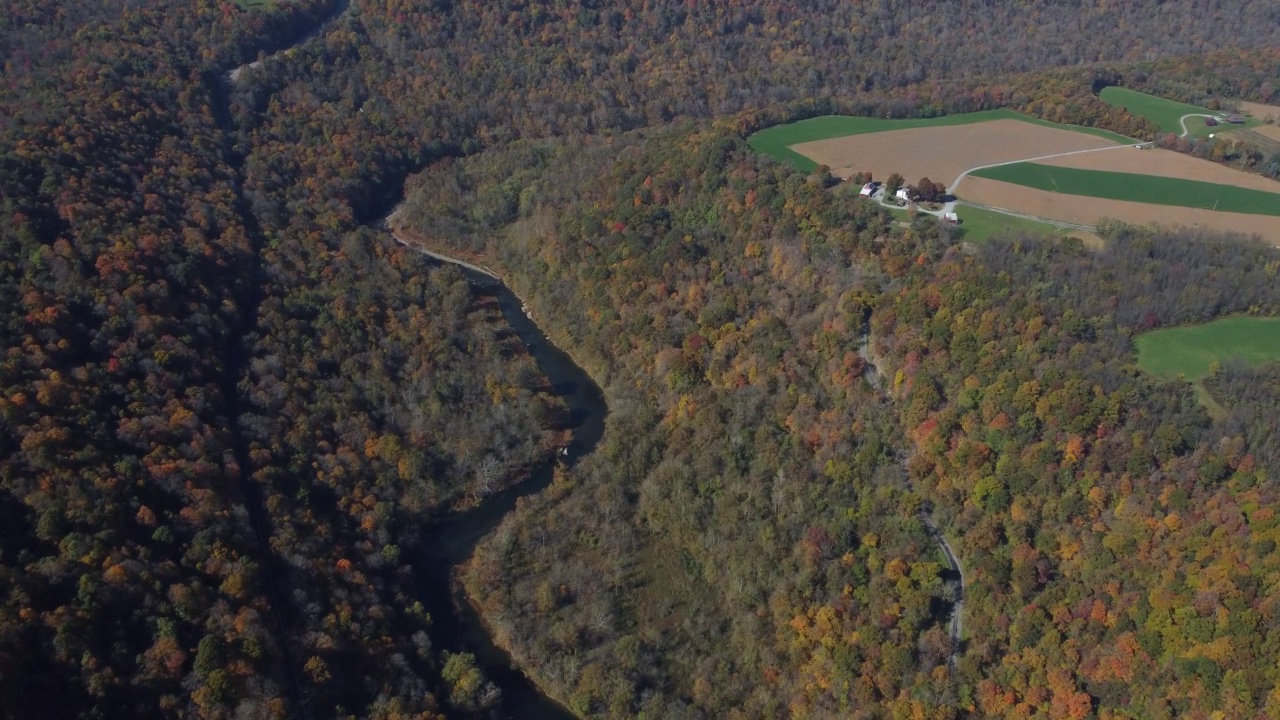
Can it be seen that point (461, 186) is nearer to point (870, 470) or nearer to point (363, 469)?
point (363, 469)

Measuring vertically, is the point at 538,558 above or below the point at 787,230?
below

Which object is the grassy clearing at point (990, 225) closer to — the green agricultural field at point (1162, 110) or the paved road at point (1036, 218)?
the paved road at point (1036, 218)

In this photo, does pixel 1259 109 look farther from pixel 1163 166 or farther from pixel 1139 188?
pixel 1139 188

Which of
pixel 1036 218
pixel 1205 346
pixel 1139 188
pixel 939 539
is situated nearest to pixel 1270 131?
pixel 1139 188

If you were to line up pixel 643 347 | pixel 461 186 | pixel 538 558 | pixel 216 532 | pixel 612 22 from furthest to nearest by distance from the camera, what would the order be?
pixel 612 22
pixel 461 186
pixel 643 347
pixel 538 558
pixel 216 532

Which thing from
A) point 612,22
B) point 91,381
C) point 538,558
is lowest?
point 538,558

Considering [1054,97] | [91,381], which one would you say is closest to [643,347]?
[91,381]
